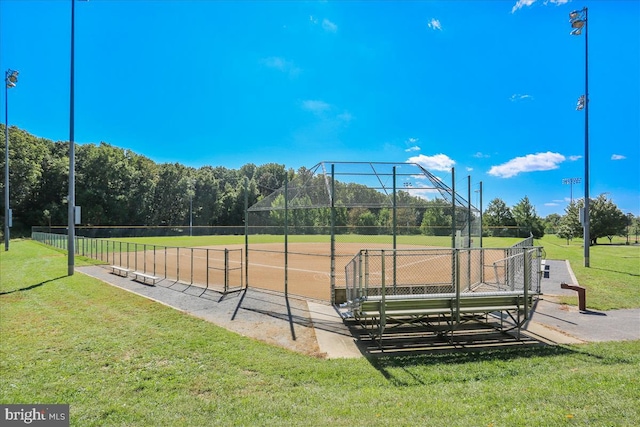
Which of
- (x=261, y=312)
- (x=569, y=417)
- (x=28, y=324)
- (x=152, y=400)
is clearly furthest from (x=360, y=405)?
(x=28, y=324)

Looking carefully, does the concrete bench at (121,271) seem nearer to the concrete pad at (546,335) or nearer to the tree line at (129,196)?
the concrete pad at (546,335)

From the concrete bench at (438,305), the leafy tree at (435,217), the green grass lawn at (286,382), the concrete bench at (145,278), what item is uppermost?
the leafy tree at (435,217)

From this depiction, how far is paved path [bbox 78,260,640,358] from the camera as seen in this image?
639cm

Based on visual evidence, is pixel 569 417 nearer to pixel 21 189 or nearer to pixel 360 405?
pixel 360 405

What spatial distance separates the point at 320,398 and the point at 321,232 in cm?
902

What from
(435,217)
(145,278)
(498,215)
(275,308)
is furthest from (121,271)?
(498,215)

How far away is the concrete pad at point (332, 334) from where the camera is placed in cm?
581

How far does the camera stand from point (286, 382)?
4.55 meters

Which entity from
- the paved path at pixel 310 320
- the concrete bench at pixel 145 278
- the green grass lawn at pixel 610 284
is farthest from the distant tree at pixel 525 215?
the concrete bench at pixel 145 278

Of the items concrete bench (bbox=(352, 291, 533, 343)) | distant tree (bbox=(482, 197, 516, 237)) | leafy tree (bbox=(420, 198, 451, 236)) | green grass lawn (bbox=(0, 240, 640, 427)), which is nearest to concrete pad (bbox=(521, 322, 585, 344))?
green grass lawn (bbox=(0, 240, 640, 427))

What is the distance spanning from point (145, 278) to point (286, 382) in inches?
433

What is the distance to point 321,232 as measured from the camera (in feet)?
42.4

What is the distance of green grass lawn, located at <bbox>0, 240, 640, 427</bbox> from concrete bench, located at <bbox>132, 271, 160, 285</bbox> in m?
5.55

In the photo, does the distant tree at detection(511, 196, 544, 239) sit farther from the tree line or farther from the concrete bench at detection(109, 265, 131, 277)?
the concrete bench at detection(109, 265, 131, 277)
